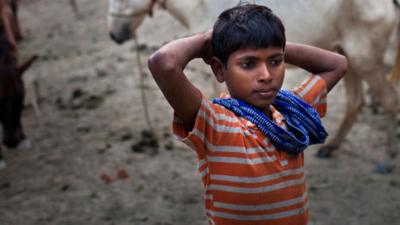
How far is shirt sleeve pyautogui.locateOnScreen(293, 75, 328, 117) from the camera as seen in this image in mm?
1820

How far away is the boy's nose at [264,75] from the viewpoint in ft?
5.03

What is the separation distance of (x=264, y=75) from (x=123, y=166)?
3309mm

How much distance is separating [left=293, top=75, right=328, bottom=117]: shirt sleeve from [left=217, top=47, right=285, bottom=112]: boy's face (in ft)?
0.87

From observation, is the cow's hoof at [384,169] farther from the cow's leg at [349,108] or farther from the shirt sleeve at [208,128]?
the shirt sleeve at [208,128]

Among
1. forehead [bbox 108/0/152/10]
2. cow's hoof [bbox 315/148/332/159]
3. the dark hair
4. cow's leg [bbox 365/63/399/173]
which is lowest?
cow's hoof [bbox 315/148/332/159]

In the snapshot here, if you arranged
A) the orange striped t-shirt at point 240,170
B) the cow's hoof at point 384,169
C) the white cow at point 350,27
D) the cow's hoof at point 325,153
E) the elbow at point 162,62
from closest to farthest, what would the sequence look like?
the elbow at point 162,62 < the orange striped t-shirt at point 240,170 < the white cow at point 350,27 < the cow's hoof at point 384,169 < the cow's hoof at point 325,153

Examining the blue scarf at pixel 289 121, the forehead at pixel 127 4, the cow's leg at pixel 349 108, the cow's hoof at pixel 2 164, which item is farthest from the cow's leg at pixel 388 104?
the cow's hoof at pixel 2 164

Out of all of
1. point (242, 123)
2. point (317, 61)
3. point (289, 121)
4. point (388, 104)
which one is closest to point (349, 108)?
point (388, 104)

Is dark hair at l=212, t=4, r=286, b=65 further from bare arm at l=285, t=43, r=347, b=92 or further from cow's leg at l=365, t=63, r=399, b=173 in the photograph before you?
cow's leg at l=365, t=63, r=399, b=173

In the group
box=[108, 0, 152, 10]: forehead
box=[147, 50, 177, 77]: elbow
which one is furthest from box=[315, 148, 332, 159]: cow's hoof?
box=[147, 50, 177, 77]: elbow

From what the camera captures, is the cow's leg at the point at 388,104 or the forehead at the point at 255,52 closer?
the forehead at the point at 255,52

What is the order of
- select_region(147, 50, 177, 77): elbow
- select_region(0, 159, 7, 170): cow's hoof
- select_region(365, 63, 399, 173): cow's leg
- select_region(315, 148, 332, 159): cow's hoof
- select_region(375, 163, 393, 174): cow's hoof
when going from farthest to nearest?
select_region(0, 159, 7, 170): cow's hoof
select_region(315, 148, 332, 159): cow's hoof
select_region(375, 163, 393, 174): cow's hoof
select_region(365, 63, 399, 173): cow's leg
select_region(147, 50, 177, 77): elbow

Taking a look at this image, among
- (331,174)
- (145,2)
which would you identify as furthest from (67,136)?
(331,174)

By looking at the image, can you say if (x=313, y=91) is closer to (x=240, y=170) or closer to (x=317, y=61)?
(x=317, y=61)
